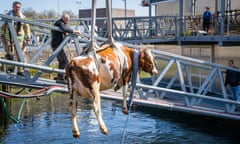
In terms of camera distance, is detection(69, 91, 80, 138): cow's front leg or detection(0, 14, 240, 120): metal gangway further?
detection(0, 14, 240, 120): metal gangway

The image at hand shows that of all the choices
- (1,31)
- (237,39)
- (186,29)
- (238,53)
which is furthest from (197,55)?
(1,31)

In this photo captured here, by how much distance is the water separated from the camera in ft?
55.2

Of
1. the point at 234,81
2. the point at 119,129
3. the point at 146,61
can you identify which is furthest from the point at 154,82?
the point at 146,61

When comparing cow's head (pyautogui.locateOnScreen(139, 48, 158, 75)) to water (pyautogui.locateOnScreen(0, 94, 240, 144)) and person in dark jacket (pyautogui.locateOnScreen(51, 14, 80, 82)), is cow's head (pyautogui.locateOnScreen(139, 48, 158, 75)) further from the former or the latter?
water (pyautogui.locateOnScreen(0, 94, 240, 144))

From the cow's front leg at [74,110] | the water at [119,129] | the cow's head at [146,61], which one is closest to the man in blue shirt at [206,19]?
the water at [119,129]

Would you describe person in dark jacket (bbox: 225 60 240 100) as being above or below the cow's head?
below

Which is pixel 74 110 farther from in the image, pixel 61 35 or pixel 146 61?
pixel 61 35

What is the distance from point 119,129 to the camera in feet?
60.4

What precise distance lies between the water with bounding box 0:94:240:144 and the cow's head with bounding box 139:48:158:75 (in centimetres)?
1124

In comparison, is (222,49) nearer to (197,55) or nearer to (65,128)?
(197,55)

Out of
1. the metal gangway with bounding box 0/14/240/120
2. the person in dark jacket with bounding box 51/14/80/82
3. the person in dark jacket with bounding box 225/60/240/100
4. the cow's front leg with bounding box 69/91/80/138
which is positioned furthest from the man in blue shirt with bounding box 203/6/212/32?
the cow's front leg with bounding box 69/91/80/138

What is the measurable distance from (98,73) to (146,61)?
2.59 feet

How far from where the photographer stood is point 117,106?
24.1 m

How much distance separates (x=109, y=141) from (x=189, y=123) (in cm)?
522
